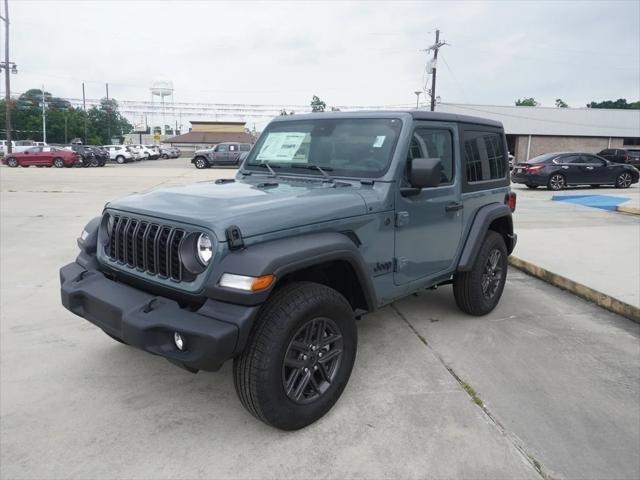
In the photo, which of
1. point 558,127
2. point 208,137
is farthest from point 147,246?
point 208,137

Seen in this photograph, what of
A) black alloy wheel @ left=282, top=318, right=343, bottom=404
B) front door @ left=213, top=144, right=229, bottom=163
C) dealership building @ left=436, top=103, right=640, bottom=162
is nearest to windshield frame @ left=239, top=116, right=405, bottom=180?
black alloy wheel @ left=282, top=318, right=343, bottom=404

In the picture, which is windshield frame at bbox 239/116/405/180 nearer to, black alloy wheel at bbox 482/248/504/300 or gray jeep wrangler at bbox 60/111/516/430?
gray jeep wrangler at bbox 60/111/516/430

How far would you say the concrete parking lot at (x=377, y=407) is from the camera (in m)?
2.65

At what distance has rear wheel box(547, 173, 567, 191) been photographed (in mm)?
18125

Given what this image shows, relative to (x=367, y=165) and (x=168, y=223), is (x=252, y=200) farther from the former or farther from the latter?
(x=367, y=165)

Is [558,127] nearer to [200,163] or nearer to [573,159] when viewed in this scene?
[573,159]

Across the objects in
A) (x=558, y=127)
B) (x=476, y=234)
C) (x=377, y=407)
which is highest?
(x=558, y=127)

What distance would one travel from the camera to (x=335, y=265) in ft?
10.5

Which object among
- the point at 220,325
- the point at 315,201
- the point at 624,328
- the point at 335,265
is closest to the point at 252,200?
the point at 315,201

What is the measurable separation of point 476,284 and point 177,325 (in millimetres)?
2937

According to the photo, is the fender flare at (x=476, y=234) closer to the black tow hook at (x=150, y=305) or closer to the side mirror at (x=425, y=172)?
the side mirror at (x=425, y=172)

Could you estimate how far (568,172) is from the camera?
59.9 ft

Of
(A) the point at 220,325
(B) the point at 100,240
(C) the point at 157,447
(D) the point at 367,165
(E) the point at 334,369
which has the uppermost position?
(D) the point at 367,165

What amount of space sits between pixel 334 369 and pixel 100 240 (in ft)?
5.98
